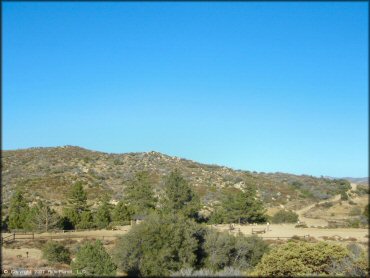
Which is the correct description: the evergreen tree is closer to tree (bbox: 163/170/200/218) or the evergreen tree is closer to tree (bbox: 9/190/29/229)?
tree (bbox: 9/190/29/229)

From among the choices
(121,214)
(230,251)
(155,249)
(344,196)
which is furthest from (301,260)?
(344,196)

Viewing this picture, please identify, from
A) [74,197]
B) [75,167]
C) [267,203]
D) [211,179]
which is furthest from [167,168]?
[74,197]

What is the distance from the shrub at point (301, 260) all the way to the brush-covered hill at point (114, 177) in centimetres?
4397

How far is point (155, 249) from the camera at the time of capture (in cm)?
2211

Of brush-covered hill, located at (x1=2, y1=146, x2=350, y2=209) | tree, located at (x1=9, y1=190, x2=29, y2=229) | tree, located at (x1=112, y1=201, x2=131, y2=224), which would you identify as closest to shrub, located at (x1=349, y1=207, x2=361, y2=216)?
brush-covered hill, located at (x1=2, y1=146, x2=350, y2=209)

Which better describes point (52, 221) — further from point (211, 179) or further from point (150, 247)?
point (211, 179)

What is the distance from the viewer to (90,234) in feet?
144

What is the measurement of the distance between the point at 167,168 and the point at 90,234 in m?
45.1

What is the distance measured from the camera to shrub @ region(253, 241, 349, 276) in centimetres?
2165

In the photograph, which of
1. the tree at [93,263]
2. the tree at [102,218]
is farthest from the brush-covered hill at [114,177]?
the tree at [93,263]

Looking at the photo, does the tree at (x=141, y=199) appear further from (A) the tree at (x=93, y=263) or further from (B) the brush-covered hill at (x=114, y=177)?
(A) the tree at (x=93, y=263)

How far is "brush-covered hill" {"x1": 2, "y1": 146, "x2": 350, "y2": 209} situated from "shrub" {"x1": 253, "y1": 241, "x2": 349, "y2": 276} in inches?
1731

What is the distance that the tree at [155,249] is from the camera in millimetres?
21562

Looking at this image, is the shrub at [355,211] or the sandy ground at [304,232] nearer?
the sandy ground at [304,232]
